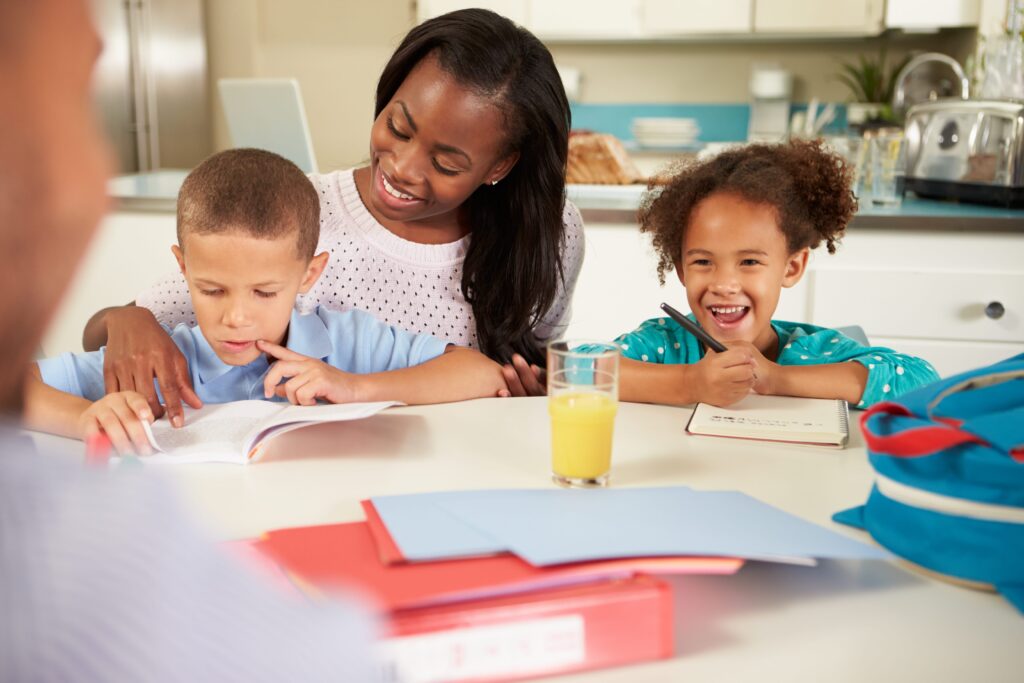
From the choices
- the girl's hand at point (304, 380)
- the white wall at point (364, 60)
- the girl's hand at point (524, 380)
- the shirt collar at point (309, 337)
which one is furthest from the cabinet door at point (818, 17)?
the girl's hand at point (304, 380)

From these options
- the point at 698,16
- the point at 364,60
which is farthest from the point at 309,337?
the point at 364,60

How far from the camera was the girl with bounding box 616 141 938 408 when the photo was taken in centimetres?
130

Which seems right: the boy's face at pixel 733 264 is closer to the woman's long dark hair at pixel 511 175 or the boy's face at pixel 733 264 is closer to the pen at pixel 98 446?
the woman's long dark hair at pixel 511 175

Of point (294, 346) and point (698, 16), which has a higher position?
point (698, 16)

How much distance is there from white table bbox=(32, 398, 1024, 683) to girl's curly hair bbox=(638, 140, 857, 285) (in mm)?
437

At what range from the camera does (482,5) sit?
381cm

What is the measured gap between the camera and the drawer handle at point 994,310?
2.31 meters

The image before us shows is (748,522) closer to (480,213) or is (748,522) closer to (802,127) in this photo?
(480,213)

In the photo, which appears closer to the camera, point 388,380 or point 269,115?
point 388,380

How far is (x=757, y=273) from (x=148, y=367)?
882 millimetres

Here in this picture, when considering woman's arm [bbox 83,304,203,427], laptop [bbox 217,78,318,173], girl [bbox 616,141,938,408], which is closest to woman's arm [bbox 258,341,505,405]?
woman's arm [bbox 83,304,203,427]

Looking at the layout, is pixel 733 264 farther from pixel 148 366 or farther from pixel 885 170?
pixel 885 170

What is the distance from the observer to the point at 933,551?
0.71 metres

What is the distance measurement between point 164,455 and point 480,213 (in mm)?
864
